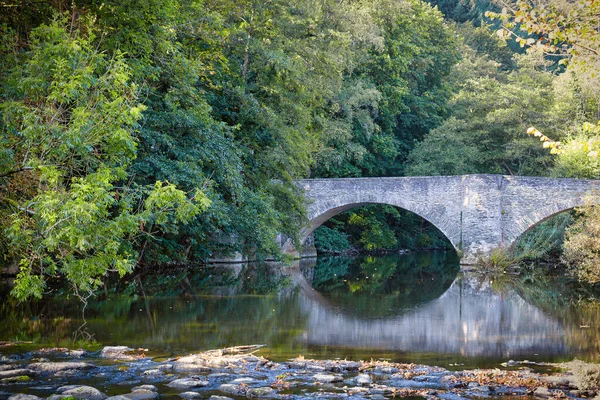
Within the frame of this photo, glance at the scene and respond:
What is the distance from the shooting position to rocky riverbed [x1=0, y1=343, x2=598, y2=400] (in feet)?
21.6

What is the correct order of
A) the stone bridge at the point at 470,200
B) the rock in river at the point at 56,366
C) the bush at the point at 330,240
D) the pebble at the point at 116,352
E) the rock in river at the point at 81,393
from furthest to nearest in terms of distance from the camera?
the bush at the point at 330,240
the stone bridge at the point at 470,200
the pebble at the point at 116,352
the rock in river at the point at 56,366
the rock in river at the point at 81,393

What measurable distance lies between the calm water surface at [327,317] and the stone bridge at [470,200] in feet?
8.25

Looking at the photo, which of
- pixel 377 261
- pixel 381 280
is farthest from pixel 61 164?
pixel 377 261

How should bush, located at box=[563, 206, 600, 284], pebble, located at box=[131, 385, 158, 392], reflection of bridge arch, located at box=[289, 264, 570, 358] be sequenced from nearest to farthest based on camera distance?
1. pebble, located at box=[131, 385, 158, 392]
2. reflection of bridge arch, located at box=[289, 264, 570, 358]
3. bush, located at box=[563, 206, 600, 284]

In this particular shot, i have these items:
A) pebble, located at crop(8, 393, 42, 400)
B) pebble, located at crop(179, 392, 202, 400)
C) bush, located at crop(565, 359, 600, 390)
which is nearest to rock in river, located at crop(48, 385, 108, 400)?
pebble, located at crop(8, 393, 42, 400)

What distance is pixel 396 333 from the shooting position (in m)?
10.7

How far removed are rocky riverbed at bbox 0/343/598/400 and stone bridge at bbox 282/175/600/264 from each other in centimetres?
1322

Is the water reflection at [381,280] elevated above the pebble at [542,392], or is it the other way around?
the water reflection at [381,280]

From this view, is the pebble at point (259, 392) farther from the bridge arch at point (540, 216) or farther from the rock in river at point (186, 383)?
the bridge arch at point (540, 216)

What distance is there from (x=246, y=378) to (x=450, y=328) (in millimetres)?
5156

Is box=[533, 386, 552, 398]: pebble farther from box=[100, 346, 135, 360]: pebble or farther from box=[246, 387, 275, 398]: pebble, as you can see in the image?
box=[100, 346, 135, 360]: pebble

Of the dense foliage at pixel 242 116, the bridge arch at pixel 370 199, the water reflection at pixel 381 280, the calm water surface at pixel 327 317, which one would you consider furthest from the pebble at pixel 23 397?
the bridge arch at pixel 370 199

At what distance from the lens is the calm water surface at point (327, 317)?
9352mm

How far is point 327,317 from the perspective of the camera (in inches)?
488
